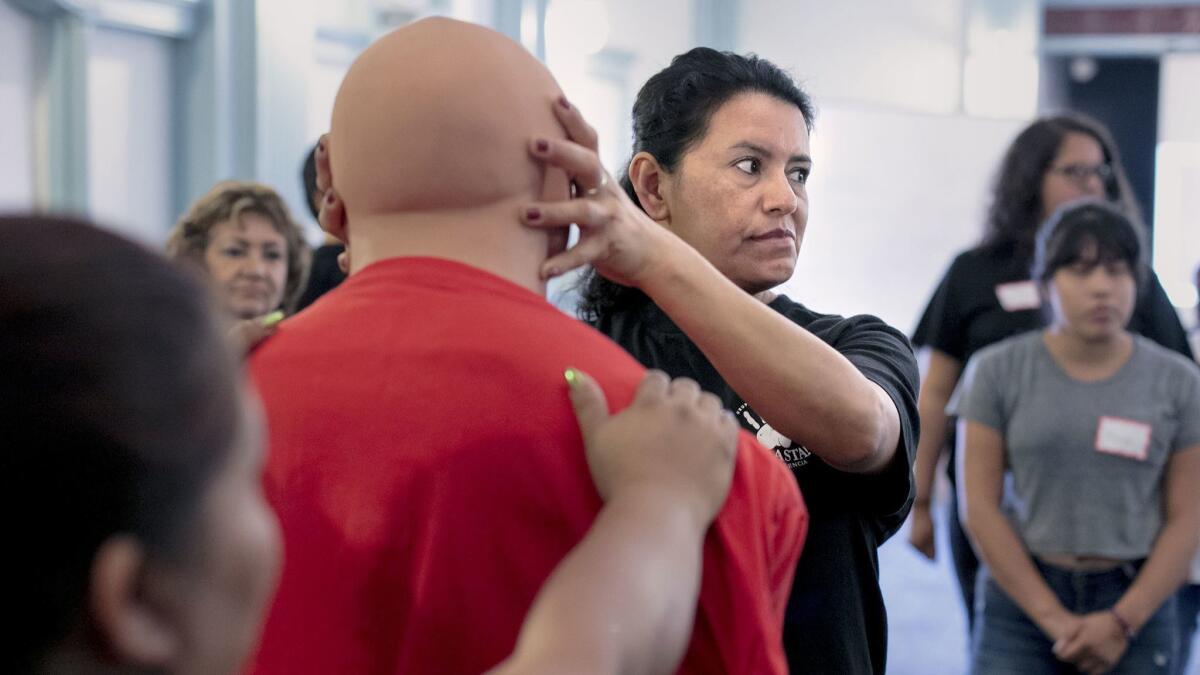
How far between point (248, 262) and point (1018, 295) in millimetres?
1945

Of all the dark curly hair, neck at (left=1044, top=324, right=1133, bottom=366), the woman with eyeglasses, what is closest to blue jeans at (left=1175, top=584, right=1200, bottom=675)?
the woman with eyeglasses

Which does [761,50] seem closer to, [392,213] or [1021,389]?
[1021,389]

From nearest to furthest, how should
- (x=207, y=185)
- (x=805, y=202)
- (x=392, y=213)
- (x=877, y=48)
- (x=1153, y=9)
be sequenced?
(x=392, y=213), (x=805, y=202), (x=207, y=185), (x=877, y=48), (x=1153, y=9)

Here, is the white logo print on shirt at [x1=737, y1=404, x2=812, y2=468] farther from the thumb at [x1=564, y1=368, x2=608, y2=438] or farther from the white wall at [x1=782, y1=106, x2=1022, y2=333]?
the white wall at [x1=782, y1=106, x2=1022, y2=333]

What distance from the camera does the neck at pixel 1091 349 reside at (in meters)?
3.00

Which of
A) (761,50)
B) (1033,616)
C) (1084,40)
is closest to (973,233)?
(761,50)

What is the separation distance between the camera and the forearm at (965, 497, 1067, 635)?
2.85 m

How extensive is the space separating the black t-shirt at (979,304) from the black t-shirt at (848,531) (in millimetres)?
1866

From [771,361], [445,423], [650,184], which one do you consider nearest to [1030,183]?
[650,184]

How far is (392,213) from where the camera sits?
101 centimetres

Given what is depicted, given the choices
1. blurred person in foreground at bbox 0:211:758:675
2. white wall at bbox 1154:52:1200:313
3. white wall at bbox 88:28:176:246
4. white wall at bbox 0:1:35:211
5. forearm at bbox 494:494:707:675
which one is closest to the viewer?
blurred person in foreground at bbox 0:211:758:675

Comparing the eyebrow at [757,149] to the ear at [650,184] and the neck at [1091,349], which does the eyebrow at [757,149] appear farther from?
the neck at [1091,349]

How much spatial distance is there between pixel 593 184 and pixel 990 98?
783 cm

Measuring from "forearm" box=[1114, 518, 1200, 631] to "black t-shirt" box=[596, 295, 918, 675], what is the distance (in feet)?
4.48
